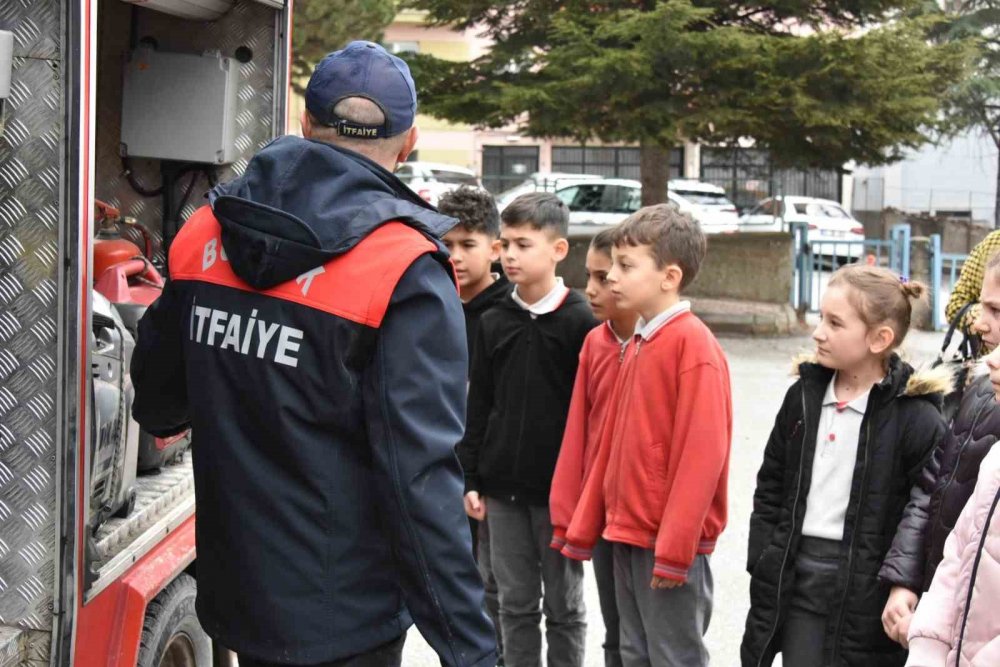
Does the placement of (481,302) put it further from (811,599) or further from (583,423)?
(811,599)

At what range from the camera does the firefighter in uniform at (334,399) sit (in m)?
2.50

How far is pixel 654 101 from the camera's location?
16156 mm

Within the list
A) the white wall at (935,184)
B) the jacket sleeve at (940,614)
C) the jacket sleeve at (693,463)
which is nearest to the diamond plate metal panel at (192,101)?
the jacket sleeve at (693,463)

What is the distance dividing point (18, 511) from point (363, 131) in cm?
118

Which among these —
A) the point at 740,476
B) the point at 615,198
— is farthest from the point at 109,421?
the point at 615,198

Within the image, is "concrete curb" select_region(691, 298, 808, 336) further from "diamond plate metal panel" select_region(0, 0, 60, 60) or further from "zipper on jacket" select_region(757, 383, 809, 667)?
"diamond plate metal panel" select_region(0, 0, 60, 60)

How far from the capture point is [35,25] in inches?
110

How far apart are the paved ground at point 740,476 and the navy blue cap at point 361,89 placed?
1881 mm

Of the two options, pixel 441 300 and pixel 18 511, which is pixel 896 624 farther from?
pixel 18 511

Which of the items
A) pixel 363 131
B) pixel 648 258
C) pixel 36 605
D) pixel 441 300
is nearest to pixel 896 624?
pixel 648 258

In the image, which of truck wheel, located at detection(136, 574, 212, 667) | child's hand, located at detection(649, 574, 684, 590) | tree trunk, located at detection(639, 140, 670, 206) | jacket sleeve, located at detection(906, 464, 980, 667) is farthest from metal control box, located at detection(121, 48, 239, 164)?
tree trunk, located at detection(639, 140, 670, 206)

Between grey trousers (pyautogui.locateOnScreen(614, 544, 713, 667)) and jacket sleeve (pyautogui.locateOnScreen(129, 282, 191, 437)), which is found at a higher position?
jacket sleeve (pyautogui.locateOnScreen(129, 282, 191, 437))

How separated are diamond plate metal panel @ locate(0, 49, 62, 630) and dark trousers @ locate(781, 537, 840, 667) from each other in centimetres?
201

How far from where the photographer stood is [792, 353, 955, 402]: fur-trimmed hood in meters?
3.56
